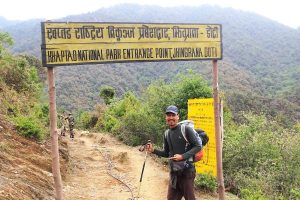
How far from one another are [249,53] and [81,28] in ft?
372

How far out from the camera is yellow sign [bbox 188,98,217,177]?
9125mm

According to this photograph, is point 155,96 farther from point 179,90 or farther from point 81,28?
point 81,28

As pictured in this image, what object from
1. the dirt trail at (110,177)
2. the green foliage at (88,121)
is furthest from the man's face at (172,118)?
the green foliage at (88,121)

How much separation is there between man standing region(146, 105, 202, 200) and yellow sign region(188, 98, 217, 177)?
3.92 meters

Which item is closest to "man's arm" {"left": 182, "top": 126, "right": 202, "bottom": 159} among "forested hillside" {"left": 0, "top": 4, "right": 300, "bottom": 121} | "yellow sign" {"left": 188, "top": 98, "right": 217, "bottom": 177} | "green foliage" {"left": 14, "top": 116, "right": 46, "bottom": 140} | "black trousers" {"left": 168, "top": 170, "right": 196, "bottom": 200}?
"black trousers" {"left": 168, "top": 170, "right": 196, "bottom": 200}

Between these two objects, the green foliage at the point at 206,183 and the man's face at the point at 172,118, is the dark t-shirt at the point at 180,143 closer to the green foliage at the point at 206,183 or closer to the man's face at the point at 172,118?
the man's face at the point at 172,118

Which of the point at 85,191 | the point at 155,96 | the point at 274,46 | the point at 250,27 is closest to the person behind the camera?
the point at 85,191

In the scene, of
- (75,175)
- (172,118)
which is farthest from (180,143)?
(75,175)

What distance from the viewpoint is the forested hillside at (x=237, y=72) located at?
5458 cm

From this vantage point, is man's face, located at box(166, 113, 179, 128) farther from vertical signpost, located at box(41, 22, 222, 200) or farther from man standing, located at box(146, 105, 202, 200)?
vertical signpost, located at box(41, 22, 222, 200)

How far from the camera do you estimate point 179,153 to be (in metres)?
5.11

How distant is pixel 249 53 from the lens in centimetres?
11412

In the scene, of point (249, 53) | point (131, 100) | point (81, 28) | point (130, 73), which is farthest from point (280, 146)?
point (249, 53)

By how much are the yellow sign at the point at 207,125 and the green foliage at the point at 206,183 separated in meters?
0.13
